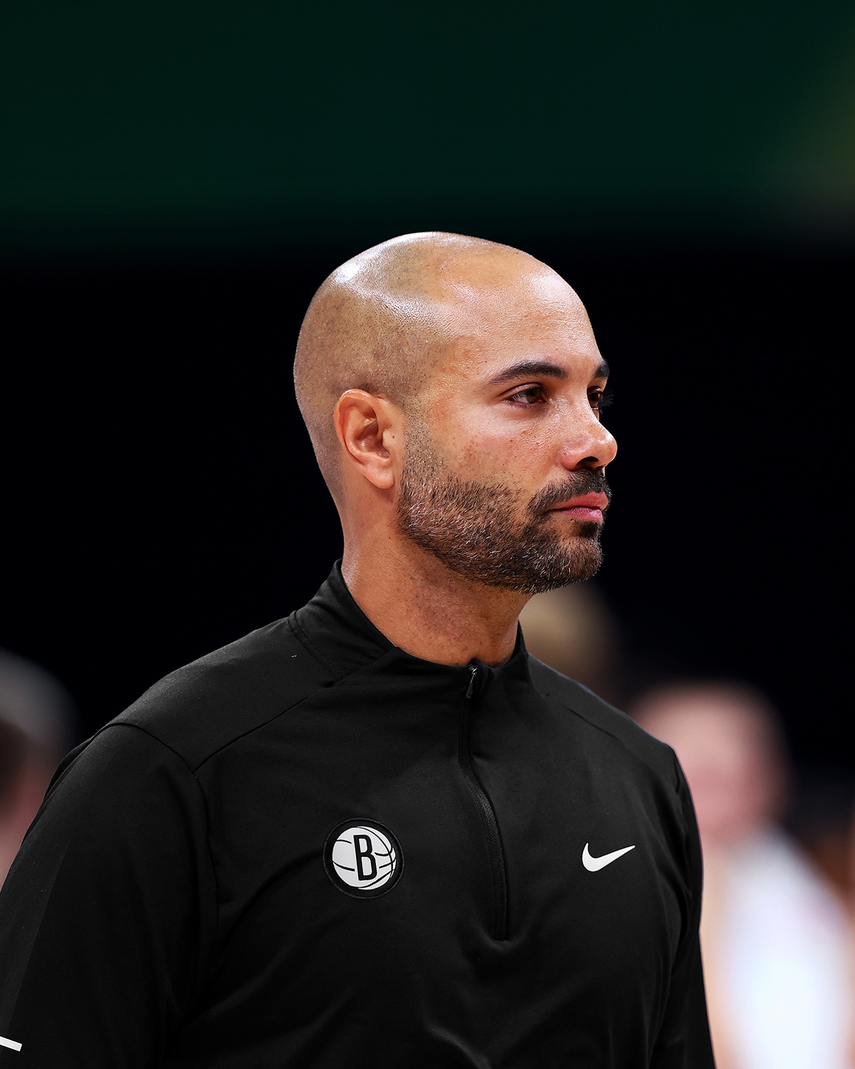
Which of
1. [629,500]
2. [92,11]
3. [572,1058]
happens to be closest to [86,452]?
[92,11]

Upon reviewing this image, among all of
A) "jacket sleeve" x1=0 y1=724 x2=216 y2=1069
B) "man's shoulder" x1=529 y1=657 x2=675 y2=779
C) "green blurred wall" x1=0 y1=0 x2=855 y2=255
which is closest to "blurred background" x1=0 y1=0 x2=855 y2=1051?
"green blurred wall" x1=0 y1=0 x2=855 y2=255

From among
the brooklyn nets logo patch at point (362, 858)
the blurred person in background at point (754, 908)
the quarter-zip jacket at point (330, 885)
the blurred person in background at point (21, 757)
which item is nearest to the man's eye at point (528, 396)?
the quarter-zip jacket at point (330, 885)

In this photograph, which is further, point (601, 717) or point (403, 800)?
point (601, 717)

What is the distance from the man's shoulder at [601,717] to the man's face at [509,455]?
0.23m

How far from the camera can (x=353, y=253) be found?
4984mm

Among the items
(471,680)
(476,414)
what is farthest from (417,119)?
(471,680)

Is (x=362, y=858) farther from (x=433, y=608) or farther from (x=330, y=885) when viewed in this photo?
(x=433, y=608)

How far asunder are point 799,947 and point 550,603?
115 cm

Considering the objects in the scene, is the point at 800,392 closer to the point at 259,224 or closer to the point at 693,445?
the point at 693,445

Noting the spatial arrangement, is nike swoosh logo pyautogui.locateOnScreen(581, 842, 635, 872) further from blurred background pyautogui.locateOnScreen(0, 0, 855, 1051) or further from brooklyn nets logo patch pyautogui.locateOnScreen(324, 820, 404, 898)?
blurred background pyautogui.locateOnScreen(0, 0, 855, 1051)

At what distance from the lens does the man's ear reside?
5.77 feet

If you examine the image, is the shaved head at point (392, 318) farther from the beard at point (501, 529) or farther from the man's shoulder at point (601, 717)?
the man's shoulder at point (601, 717)

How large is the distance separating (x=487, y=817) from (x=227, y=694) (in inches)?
13.5

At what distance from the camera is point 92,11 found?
4.70 metres
